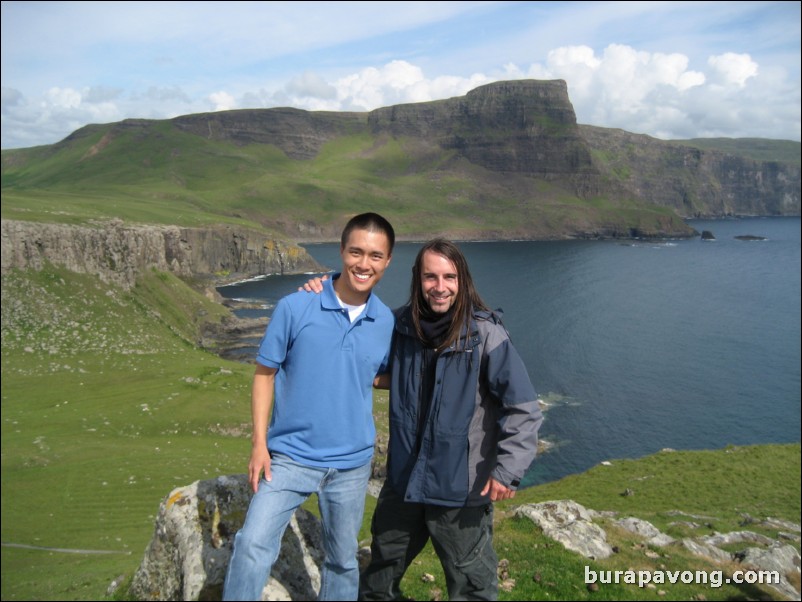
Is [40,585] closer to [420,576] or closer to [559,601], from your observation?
[420,576]

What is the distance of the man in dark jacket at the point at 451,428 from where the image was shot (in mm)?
6918

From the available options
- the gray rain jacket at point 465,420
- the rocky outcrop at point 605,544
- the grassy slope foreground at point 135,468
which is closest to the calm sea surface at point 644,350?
the grassy slope foreground at point 135,468

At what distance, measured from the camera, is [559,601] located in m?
9.81

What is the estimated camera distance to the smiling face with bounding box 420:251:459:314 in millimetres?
7188

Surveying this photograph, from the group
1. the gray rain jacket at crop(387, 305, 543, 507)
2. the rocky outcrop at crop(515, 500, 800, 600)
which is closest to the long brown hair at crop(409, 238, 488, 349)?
the gray rain jacket at crop(387, 305, 543, 507)

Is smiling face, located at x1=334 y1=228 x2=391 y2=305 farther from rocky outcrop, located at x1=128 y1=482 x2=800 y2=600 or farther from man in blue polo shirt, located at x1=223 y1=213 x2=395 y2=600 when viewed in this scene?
rocky outcrop, located at x1=128 y1=482 x2=800 y2=600

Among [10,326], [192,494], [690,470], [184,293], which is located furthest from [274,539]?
[184,293]

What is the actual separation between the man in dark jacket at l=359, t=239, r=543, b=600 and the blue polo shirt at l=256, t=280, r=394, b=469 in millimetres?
595

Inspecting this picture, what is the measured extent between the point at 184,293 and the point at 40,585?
266 feet

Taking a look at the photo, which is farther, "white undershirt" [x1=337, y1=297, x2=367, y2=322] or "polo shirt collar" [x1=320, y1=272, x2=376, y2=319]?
"white undershirt" [x1=337, y1=297, x2=367, y2=322]

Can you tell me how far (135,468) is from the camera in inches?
1288

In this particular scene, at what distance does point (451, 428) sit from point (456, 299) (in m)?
1.71

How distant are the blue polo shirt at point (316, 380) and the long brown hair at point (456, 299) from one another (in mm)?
951

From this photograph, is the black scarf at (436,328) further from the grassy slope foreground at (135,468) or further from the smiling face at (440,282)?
the grassy slope foreground at (135,468)
